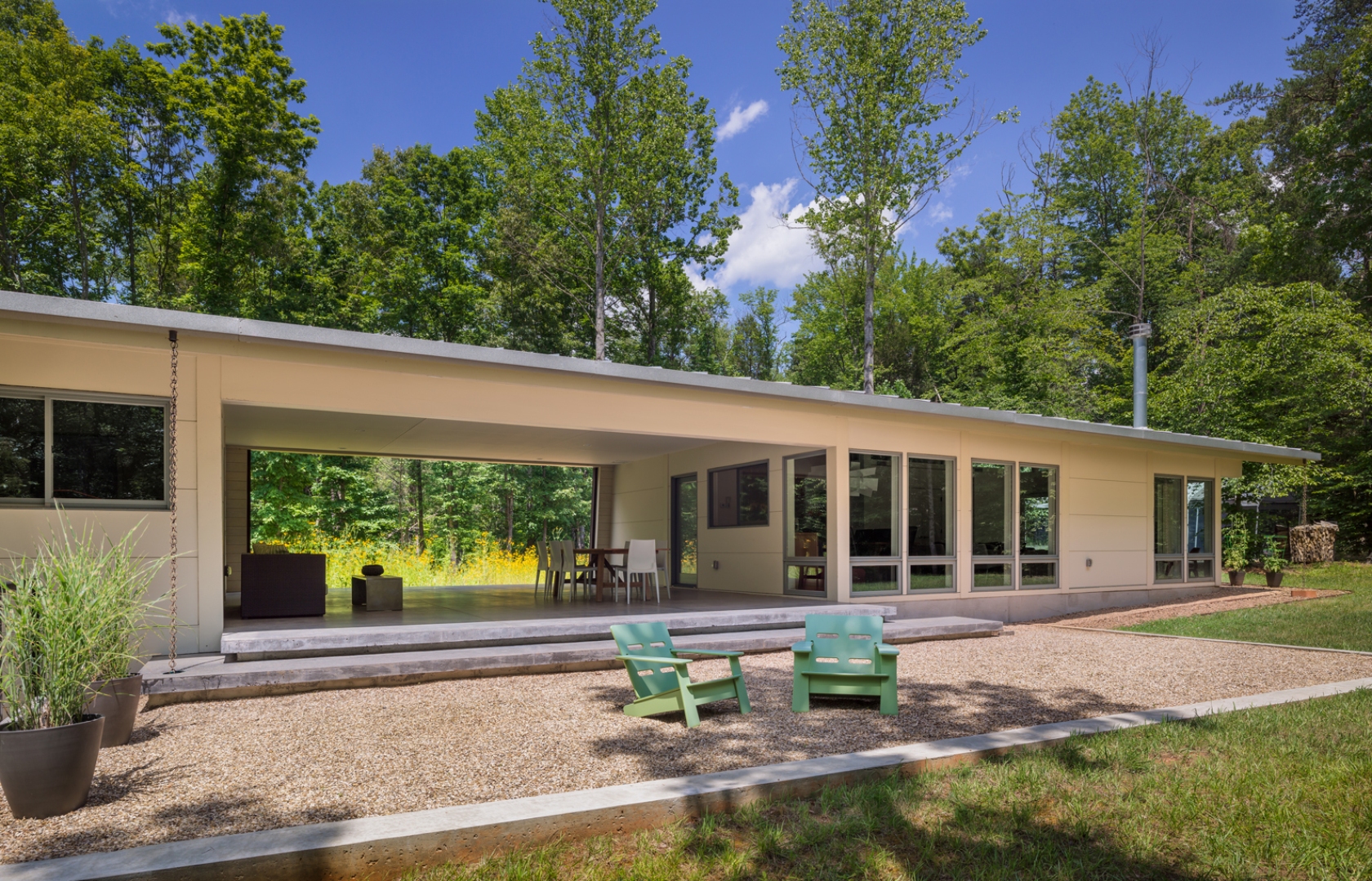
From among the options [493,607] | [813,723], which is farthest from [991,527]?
[813,723]

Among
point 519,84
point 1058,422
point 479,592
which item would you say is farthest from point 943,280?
point 479,592

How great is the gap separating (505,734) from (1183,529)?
13199 millimetres

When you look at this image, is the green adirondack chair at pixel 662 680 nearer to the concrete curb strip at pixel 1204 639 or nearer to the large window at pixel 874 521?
the large window at pixel 874 521

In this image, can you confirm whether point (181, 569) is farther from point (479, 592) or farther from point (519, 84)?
point (519, 84)

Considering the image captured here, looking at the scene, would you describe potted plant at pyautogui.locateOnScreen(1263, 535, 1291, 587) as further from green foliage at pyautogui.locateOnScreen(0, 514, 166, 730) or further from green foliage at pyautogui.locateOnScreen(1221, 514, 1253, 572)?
green foliage at pyautogui.locateOnScreen(0, 514, 166, 730)

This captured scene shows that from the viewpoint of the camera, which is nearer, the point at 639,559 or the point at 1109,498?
the point at 639,559

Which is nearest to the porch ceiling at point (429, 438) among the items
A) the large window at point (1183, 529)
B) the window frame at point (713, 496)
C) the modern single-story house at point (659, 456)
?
the modern single-story house at point (659, 456)

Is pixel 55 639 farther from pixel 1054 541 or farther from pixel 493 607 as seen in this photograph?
pixel 1054 541

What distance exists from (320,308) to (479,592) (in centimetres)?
1070

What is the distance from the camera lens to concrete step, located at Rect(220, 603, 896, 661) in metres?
6.65

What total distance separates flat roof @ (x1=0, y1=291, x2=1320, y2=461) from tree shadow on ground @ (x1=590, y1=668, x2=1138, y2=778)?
3.06 metres

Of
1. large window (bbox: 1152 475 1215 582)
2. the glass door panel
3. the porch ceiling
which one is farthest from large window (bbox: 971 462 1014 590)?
the glass door panel

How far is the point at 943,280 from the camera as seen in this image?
28.7 m

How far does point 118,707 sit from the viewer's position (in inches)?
185
